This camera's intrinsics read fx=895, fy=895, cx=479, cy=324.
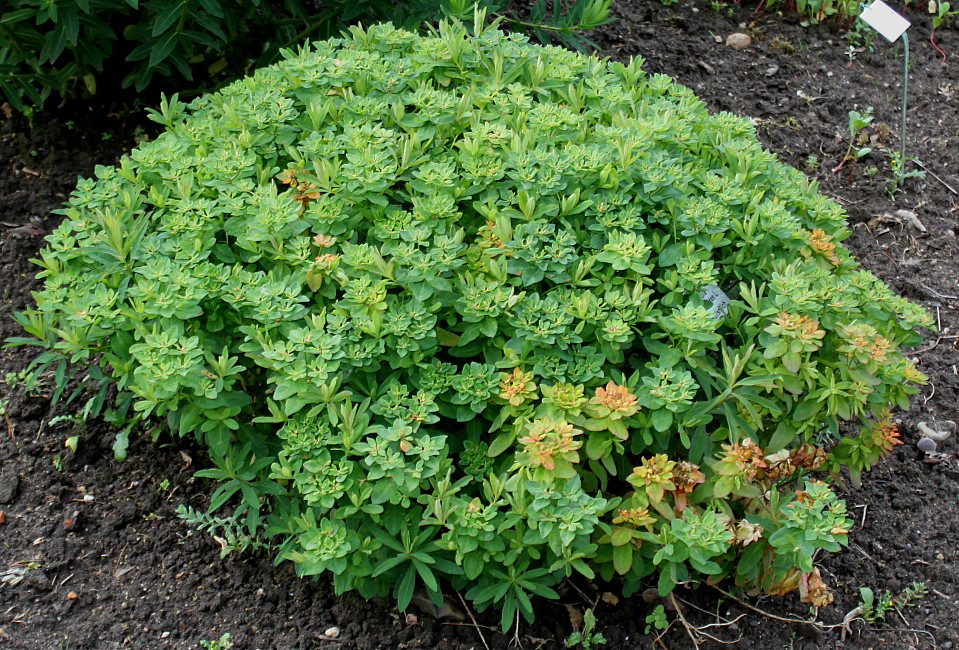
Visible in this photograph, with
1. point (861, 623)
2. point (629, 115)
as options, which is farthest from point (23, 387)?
point (861, 623)

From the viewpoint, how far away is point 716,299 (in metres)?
2.51

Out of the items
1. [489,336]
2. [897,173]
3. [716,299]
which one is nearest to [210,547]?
[489,336]

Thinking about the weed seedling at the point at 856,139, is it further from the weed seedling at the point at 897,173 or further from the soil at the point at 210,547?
the soil at the point at 210,547

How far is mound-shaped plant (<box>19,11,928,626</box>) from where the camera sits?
2.22 meters

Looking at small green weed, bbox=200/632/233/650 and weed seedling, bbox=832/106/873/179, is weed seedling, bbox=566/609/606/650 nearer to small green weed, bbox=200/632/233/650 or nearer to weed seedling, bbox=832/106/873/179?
small green weed, bbox=200/632/233/650

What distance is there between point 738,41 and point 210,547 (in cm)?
416

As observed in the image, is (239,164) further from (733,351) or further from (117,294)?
(733,351)

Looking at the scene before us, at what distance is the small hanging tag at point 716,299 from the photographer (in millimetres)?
2488

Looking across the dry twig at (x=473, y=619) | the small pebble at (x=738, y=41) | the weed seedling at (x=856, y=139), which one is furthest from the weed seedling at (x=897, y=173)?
the dry twig at (x=473, y=619)

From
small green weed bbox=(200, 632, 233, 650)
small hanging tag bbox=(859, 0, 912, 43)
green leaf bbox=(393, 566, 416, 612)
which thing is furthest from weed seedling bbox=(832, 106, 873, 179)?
small green weed bbox=(200, 632, 233, 650)

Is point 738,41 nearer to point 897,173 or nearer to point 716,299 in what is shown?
point 897,173

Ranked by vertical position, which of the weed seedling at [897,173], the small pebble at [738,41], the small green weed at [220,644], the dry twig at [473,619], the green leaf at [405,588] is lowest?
the small green weed at [220,644]

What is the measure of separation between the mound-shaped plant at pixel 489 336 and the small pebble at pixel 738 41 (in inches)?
108

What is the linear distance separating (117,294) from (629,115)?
173 cm
